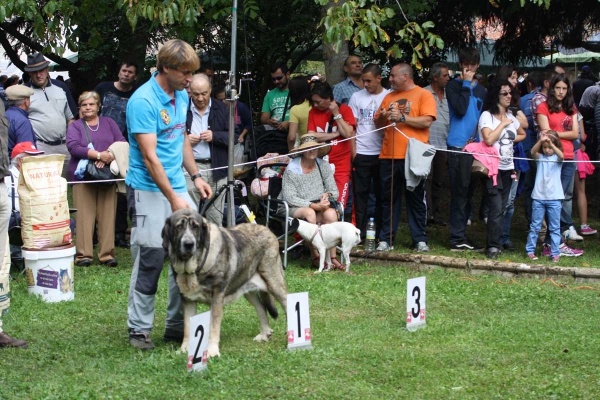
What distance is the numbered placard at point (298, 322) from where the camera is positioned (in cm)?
606

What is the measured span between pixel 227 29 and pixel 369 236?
23.0ft

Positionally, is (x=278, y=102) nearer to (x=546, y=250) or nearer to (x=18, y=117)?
(x=18, y=117)

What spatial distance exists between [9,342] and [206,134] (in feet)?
13.5

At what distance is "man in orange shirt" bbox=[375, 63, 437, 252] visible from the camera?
10.2 metres

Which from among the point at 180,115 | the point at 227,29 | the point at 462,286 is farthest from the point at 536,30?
the point at 180,115

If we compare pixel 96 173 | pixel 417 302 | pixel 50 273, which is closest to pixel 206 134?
pixel 96 173

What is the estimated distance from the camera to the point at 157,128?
5.88 meters

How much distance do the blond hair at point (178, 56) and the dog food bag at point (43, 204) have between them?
2.98 m

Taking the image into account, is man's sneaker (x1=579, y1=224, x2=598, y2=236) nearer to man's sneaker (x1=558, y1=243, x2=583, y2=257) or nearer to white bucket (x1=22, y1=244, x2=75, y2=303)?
man's sneaker (x1=558, y1=243, x2=583, y2=257)

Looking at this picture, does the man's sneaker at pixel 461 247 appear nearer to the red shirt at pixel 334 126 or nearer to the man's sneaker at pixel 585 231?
the red shirt at pixel 334 126

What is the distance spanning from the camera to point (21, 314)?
293 inches

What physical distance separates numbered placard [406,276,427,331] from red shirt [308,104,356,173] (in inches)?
157

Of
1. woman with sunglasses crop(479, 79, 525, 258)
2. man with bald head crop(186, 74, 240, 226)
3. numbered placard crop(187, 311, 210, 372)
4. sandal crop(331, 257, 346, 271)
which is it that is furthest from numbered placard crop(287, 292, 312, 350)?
woman with sunglasses crop(479, 79, 525, 258)

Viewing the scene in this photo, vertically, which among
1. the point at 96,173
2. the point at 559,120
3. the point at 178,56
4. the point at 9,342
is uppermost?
the point at 178,56
